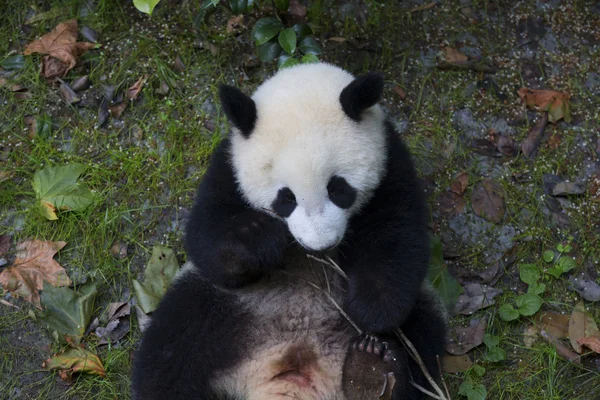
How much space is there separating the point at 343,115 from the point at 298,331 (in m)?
1.18

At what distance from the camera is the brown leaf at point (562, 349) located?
471 centimetres

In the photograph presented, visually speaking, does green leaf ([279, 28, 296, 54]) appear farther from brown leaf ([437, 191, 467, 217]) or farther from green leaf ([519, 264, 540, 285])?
green leaf ([519, 264, 540, 285])

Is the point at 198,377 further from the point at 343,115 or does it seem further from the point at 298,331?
the point at 343,115

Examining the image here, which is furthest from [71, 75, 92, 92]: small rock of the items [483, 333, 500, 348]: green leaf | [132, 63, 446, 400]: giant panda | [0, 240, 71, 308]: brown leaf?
[483, 333, 500, 348]: green leaf

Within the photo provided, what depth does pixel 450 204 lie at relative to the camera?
5.30m

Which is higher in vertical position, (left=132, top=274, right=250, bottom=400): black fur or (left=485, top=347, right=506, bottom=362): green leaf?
(left=132, top=274, right=250, bottom=400): black fur

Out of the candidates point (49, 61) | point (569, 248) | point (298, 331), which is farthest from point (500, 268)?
point (49, 61)

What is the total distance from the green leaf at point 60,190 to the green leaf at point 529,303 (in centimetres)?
288

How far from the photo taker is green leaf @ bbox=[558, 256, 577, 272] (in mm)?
4973

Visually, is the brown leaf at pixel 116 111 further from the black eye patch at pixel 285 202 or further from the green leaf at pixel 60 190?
the black eye patch at pixel 285 202

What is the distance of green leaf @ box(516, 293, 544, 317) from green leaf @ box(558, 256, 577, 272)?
28 cm

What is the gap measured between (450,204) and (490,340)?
1.00 metres

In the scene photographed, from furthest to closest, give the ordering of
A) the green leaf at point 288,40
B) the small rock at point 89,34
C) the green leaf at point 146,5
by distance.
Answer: the small rock at point 89,34
the green leaf at point 288,40
the green leaf at point 146,5

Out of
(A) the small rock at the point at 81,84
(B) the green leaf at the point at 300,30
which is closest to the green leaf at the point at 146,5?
(B) the green leaf at the point at 300,30
